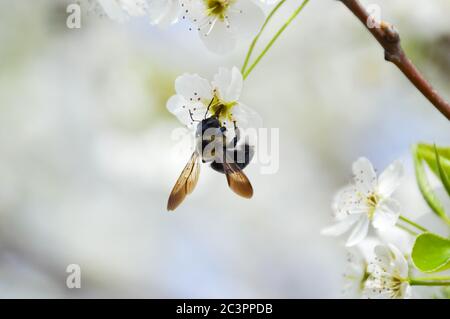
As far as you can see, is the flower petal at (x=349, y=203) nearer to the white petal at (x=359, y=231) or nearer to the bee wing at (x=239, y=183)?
the white petal at (x=359, y=231)

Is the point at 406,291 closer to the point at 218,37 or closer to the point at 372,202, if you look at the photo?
the point at 372,202

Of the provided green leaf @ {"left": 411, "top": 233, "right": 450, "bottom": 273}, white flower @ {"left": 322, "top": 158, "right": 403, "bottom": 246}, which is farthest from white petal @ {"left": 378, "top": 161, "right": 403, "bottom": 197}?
green leaf @ {"left": 411, "top": 233, "right": 450, "bottom": 273}

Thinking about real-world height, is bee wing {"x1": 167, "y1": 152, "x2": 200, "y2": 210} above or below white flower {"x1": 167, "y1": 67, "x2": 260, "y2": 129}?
below

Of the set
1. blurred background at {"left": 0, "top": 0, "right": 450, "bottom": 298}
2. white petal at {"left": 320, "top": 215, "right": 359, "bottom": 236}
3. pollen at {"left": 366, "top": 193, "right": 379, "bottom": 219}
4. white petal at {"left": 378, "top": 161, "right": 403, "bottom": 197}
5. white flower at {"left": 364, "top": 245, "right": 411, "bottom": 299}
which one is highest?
blurred background at {"left": 0, "top": 0, "right": 450, "bottom": 298}

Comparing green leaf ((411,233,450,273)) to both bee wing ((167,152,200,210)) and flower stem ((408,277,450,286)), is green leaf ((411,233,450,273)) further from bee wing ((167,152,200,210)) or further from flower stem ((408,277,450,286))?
bee wing ((167,152,200,210))

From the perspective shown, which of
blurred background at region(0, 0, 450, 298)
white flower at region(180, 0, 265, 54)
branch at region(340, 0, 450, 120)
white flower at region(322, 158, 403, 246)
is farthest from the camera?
blurred background at region(0, 0, 450, 298)

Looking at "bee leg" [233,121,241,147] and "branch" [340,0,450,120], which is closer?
"branch" [340,0,450,120]

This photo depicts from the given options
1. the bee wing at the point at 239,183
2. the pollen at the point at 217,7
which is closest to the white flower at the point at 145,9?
the pollen at the point at 217,7
